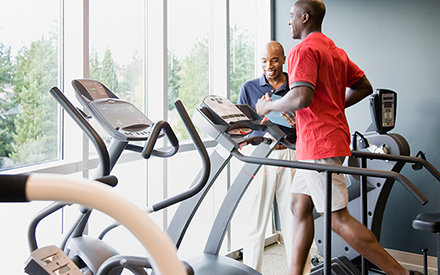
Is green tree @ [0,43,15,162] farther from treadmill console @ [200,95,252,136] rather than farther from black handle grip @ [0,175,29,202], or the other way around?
black handle grip @ [0,175,29,202]

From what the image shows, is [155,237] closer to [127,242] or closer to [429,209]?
[127,242]

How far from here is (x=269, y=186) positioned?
3.05m

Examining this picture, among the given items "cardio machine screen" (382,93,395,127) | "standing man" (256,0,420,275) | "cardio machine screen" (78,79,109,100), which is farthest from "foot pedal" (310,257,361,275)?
"cardio machine screen" (78,79,109,100)

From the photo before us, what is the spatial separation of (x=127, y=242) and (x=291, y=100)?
4.95 feet

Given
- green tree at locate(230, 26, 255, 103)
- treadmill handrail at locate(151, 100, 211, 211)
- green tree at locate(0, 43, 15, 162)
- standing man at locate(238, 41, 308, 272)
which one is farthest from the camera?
green tree at locate(230, 26, 255, 103)

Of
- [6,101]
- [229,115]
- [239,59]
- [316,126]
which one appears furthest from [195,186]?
[239,59]

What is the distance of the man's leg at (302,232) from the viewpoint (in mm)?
2123

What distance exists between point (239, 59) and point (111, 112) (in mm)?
2537

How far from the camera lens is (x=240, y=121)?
2.09 meters

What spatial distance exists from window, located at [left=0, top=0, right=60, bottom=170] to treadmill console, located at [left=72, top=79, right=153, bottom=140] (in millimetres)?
486

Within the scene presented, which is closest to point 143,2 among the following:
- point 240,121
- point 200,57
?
point 200,57

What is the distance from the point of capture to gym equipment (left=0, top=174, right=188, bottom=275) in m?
0.50

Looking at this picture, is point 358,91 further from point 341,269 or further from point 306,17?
point 341,269

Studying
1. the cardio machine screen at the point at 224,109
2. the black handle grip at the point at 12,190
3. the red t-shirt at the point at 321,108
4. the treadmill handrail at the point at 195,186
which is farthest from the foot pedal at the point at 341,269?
the black handle grip at the point at 12,190
